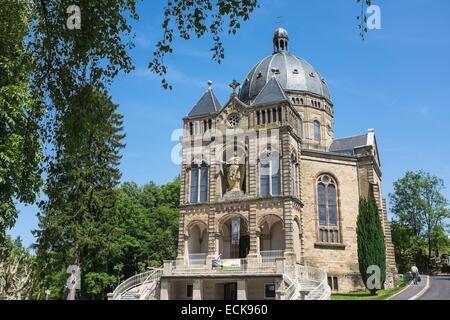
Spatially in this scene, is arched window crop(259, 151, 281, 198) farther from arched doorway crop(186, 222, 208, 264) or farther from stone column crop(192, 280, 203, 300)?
stone column crop(192, 280, 203, 300)

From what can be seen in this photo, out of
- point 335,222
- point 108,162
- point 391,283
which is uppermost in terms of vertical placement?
point 108,162

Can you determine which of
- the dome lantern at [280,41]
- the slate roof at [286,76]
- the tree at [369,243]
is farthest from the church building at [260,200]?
the dome lantern at [280,41]

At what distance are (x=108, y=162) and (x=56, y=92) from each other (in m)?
29.8

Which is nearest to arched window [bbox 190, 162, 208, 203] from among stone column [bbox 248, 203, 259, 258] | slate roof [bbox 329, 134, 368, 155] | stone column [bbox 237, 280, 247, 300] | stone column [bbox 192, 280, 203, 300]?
stone column [bbox 248, 203, 259, 258]

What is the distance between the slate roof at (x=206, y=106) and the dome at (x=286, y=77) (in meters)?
9.39

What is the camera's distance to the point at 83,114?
12383 mm

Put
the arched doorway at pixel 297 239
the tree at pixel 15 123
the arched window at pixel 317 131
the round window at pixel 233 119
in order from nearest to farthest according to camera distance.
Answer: the tree at pixel 15 123, the arched doorway at pixel 297 239, the round window at pixel 233 119, the arched window at pixel 317 131

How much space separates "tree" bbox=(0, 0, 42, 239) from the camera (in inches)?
534

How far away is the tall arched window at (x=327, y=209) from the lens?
38094 mm

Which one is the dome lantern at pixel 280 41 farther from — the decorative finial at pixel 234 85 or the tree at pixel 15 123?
the tree at pixel 15 123

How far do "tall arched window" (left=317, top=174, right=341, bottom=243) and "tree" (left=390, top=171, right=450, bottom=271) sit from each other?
24.4 metres

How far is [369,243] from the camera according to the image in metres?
32.1
